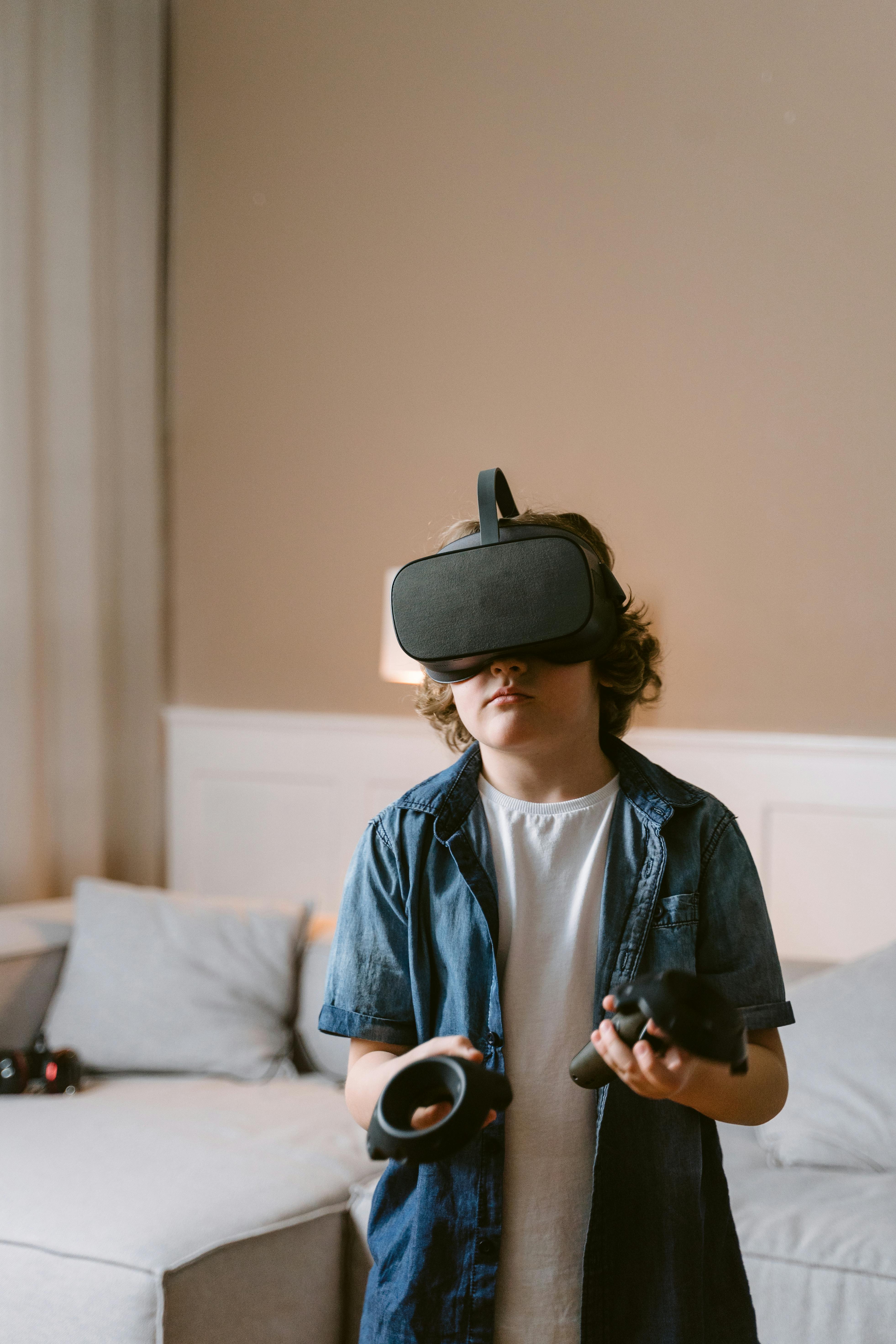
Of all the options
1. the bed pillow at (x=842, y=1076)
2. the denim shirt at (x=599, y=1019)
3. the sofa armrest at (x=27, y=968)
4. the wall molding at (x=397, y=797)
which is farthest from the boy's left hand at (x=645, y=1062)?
the sofa armrest at (x=27, y=968)

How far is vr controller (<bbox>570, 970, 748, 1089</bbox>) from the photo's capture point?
68 cm

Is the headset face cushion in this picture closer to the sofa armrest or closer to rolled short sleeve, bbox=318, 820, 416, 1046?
rolled short sleeve, bbox=318, 820, 416, 1046

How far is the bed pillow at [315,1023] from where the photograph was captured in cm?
228

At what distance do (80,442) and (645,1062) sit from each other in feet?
9.02

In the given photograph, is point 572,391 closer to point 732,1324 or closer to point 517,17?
point 517,17

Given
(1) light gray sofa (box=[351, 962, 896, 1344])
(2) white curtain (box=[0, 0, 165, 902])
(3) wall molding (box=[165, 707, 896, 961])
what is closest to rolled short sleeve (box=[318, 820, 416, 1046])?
(1) light gray sofa (box=[351, 962, 896, 1344])

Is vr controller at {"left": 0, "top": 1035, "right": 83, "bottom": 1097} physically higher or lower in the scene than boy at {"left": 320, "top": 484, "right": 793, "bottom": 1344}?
lower

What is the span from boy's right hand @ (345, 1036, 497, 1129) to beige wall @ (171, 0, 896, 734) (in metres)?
1.99

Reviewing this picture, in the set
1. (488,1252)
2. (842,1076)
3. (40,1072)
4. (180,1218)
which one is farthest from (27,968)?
(488,1252)

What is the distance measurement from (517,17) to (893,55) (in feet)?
3.20

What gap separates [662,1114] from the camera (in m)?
0.89

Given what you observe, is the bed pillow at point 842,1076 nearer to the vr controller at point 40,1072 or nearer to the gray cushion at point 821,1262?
the gray cushion at point 821,1262

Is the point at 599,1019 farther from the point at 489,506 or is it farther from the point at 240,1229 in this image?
the point at 240,1229

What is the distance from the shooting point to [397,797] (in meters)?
3.08
